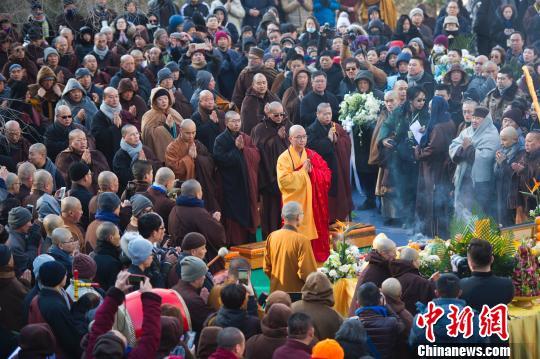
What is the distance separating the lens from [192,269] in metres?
12.0

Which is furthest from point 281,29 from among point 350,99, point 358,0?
point 350,99

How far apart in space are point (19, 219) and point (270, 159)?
5716mm

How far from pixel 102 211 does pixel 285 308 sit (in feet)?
12.2

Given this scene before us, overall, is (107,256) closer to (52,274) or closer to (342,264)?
(52,274)

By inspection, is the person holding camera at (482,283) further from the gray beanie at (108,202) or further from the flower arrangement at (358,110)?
the flower arrangement at (358,110)

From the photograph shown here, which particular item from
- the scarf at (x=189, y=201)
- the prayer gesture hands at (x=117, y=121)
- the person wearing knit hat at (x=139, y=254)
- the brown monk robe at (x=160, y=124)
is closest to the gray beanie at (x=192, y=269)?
the person wearing knit hat at (x=139, y=254)

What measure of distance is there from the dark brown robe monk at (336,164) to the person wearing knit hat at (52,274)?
8.05m

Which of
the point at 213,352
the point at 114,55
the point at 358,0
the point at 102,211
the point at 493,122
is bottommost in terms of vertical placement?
the point at 213,352

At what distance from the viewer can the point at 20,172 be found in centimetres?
1575

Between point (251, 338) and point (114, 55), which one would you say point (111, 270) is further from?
point (114, 55)

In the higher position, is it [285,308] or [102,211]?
[102,211]

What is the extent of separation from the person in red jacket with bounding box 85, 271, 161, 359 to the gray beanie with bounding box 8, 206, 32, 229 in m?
3.31

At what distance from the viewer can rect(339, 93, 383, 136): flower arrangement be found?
20.1 meters

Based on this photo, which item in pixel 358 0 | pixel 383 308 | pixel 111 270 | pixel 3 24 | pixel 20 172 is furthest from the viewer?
pixel 358 0
